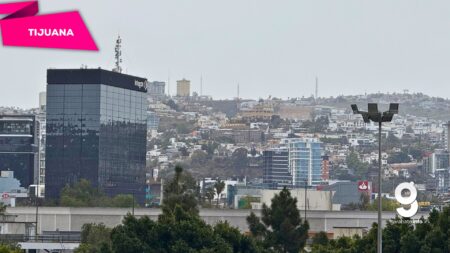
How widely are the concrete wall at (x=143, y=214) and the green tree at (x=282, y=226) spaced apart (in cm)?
5990

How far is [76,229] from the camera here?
154125mm

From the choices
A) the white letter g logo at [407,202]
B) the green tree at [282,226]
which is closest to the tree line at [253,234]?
the green tree at [282,226]

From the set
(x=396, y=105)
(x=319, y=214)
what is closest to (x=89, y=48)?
(x=396, y=105)

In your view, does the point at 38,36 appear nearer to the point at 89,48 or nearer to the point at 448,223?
the point at 89,48

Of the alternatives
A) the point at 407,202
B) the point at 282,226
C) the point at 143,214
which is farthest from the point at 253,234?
the point at 143,214

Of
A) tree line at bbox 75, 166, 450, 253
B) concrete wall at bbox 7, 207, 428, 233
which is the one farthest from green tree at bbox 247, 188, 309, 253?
concrete wall at bbox 7, 207, 428, 233

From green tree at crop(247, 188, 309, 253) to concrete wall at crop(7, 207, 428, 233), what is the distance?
59901 mm

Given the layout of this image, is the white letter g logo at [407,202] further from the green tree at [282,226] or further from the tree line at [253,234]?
the green tree at [282,226]

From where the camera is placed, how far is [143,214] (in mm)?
148750

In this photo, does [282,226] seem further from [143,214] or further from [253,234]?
[143,214]

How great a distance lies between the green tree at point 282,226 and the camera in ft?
267

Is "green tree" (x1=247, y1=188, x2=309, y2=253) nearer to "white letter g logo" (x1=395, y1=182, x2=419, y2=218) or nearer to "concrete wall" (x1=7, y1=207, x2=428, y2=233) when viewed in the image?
"white letter g logo" (x1=395, y1=182, x2=419, y2=218)

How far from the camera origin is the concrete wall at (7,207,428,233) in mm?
146250

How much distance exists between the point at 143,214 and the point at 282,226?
68.2m
